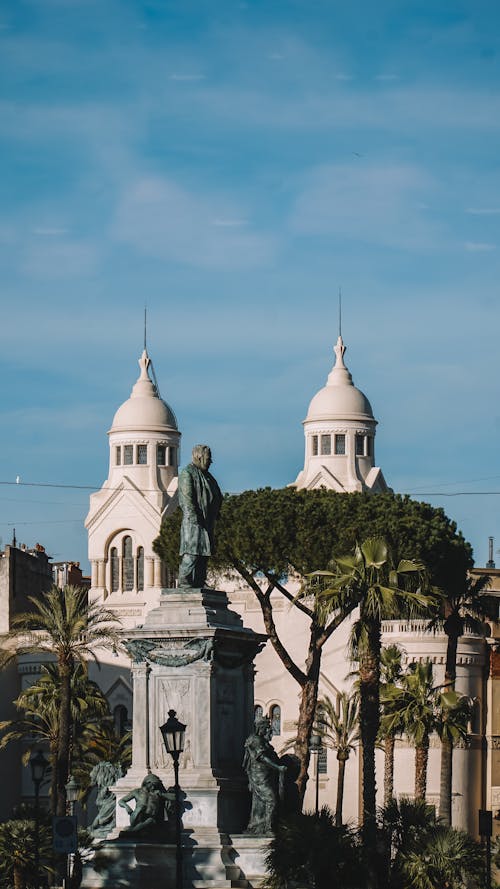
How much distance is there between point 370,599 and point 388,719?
16498 mm

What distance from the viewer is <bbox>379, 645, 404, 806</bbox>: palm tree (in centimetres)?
5719

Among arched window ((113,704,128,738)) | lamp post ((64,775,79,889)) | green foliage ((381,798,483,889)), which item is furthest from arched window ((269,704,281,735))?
green foliage ((381,798,483,889))

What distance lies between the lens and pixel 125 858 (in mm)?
35688

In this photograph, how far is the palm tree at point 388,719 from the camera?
2251 inches

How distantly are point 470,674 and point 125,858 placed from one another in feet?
146

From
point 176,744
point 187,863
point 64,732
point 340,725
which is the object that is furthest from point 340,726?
point 176,744

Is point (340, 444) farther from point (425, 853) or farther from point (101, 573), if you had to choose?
point (425, 853)

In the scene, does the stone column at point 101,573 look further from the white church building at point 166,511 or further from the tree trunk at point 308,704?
the tree trunk at point 308,704

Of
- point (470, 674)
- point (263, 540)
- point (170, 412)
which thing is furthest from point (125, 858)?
point (170, 412)

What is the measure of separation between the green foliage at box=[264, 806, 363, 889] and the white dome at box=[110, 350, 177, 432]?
2755 inches

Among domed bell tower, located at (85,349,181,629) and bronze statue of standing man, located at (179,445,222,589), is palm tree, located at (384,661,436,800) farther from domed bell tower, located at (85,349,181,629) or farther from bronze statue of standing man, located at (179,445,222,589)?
domed bell tower, located at (85,349,181,629)

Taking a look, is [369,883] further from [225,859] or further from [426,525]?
[426,525]

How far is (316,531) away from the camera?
64.0 meters

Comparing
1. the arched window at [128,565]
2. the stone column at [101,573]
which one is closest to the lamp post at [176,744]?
the arched window at [128,565]
